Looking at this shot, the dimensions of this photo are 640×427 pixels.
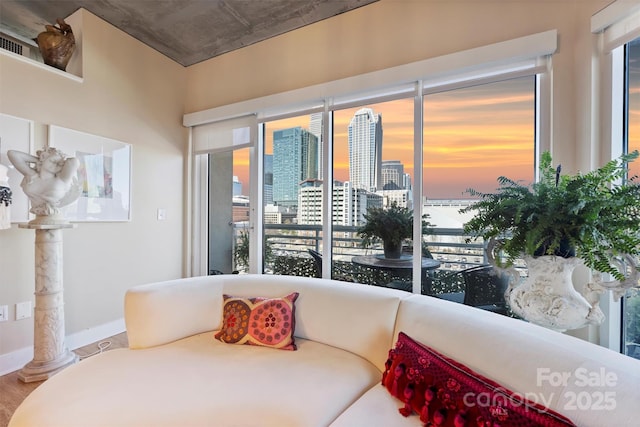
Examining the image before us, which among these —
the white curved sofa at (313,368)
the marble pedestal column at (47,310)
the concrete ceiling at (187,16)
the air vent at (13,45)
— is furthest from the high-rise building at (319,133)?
the air vent at (13,45)

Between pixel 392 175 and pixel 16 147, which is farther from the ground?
pixel 16 147

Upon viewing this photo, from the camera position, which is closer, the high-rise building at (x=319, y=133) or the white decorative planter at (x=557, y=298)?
the white decorative planter at (x=557, y=298)

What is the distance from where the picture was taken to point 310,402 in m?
1.15

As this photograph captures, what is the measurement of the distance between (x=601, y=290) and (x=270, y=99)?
2.71 m

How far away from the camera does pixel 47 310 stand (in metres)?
2.03

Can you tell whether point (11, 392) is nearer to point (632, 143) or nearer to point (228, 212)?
point (228, 212)

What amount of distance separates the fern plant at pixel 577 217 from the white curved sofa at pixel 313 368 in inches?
15.0

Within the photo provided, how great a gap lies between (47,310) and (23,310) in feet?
1.16

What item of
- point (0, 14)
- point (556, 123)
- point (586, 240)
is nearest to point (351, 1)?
point (556, 123)

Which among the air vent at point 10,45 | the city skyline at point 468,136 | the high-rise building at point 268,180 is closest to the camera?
the city skyline at point 468,136

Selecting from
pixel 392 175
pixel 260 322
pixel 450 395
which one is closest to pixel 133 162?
pixel 260 322

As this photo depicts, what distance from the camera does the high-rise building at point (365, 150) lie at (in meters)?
2.37

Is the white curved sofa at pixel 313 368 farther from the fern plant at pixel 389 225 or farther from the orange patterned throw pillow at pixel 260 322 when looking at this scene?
the fern plant at pixel 389 225

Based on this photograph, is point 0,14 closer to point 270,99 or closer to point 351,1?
point 270,99
